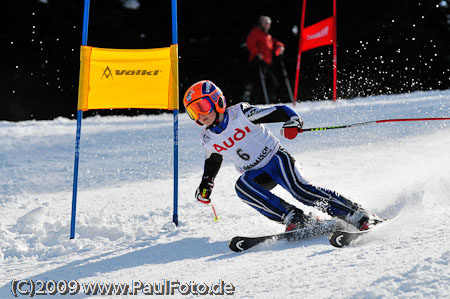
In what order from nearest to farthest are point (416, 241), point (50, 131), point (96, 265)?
point (416, 241), point (96, 265), point (50, 131)

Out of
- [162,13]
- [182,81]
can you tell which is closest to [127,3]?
[162,13]

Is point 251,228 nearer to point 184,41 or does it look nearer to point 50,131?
point 50,131

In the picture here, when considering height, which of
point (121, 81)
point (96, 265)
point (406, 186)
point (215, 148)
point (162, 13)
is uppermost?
point (162, 13)

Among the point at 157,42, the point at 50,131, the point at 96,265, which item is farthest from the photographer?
the point at 157,42

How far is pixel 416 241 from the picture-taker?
2.70 m

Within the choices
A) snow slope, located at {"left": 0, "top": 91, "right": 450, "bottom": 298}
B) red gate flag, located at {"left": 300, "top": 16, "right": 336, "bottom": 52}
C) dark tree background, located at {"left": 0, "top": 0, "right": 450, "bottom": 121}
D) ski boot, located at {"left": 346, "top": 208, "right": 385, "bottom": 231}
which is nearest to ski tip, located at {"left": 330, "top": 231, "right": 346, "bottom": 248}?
snow slope, located at {"left": 0, "top": 91, "right": 450, "bottom": 298}

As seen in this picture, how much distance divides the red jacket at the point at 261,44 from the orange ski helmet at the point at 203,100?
7.21 m

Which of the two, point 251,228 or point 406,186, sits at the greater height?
point 406,186

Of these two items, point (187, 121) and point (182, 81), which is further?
point (182, 81)

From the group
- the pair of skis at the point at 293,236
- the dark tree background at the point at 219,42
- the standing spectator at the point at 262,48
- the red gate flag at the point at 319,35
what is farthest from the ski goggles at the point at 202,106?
the dark tree background at the point at 219,42

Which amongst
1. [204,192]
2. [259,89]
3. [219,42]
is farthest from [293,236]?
[219,42]

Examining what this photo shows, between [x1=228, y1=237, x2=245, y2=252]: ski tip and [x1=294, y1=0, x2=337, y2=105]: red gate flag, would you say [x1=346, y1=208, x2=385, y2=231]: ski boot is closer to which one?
[x1=228, y1=237, x2=245, y2=252]: ski tip

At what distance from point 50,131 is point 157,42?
6925mm

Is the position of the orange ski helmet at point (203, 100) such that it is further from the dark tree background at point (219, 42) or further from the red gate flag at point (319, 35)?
the dark tree background at point (219, 42)
